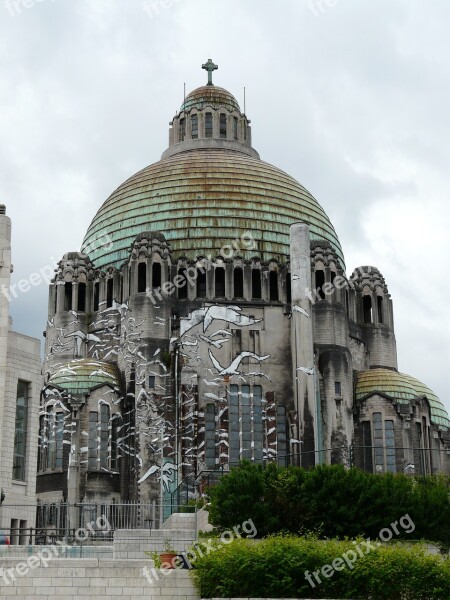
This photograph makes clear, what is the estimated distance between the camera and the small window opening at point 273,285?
61.5m

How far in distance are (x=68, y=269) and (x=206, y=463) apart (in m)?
15.4

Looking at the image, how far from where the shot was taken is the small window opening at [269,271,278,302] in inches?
2423

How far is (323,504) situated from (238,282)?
23.8 metres

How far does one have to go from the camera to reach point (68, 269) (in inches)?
2542

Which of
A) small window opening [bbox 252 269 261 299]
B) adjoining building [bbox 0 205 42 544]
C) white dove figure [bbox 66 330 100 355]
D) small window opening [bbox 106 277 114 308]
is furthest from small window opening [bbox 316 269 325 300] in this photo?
adjoining building [bbox 0 205 42 544]

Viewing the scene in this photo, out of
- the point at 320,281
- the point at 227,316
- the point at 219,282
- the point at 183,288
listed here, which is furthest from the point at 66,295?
the point at 320,281

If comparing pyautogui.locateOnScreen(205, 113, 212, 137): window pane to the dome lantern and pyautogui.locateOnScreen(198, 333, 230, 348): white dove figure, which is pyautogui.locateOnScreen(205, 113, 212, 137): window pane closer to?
the dome lantern

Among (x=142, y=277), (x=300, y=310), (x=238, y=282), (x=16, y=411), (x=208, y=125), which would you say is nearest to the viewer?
(x=16, y=411)

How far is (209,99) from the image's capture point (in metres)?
75.9

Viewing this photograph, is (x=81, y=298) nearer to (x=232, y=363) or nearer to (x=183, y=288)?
(x=183, y=288)

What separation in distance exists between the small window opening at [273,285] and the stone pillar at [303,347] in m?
1.99

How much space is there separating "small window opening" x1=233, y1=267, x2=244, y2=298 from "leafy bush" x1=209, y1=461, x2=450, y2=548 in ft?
69.4

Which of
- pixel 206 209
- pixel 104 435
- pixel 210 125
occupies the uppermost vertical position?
pixel 210 125

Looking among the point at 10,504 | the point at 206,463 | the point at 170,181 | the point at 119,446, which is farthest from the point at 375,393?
the point at 10,504
